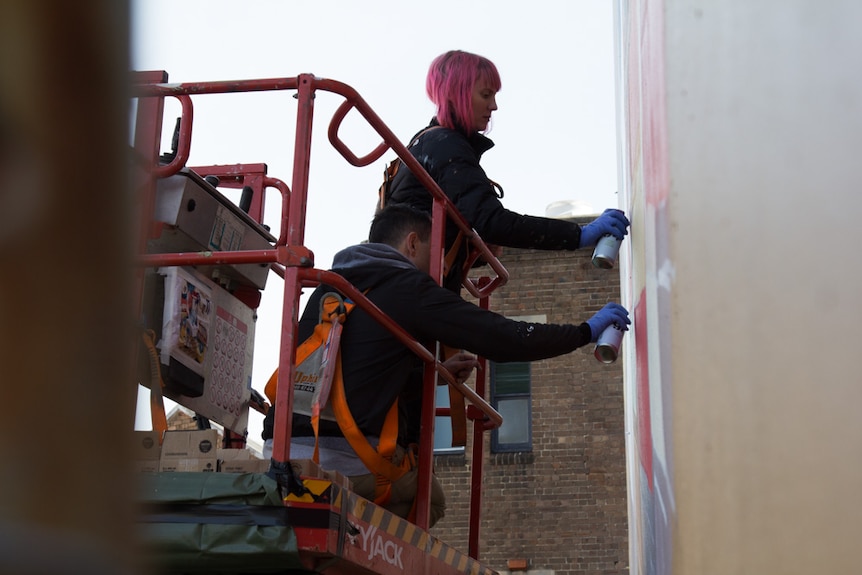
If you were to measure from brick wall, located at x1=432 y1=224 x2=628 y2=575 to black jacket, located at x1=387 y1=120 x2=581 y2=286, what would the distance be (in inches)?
416

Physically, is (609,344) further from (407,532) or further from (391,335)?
(407,532)

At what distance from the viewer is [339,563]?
3.21 metres

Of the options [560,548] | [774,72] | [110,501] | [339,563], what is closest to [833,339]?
[774,72]

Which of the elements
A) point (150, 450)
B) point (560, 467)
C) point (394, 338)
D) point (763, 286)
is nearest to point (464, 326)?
point (394, 338)

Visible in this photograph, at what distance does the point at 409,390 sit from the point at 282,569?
4.43ft

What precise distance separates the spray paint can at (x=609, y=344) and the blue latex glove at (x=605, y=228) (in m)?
0.42

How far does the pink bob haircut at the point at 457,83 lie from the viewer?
16.0ft

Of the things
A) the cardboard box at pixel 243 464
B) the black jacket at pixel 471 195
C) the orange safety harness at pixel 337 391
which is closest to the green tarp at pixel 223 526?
the cardboard box at pixel 243 464

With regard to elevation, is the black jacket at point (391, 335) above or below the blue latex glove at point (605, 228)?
below

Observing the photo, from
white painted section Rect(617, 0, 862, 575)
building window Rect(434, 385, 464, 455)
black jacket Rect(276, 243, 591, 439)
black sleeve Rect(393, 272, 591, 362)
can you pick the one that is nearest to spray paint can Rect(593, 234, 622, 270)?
black jacket Rect(276, 243, 591, 439)

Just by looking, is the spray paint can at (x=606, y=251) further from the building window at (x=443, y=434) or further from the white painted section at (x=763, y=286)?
the building window at (x=443, y=434)

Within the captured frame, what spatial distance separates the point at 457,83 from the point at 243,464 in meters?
2.27

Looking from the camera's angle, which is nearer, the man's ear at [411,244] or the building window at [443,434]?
the man's ear at [411,244]

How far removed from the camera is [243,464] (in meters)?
3.24
